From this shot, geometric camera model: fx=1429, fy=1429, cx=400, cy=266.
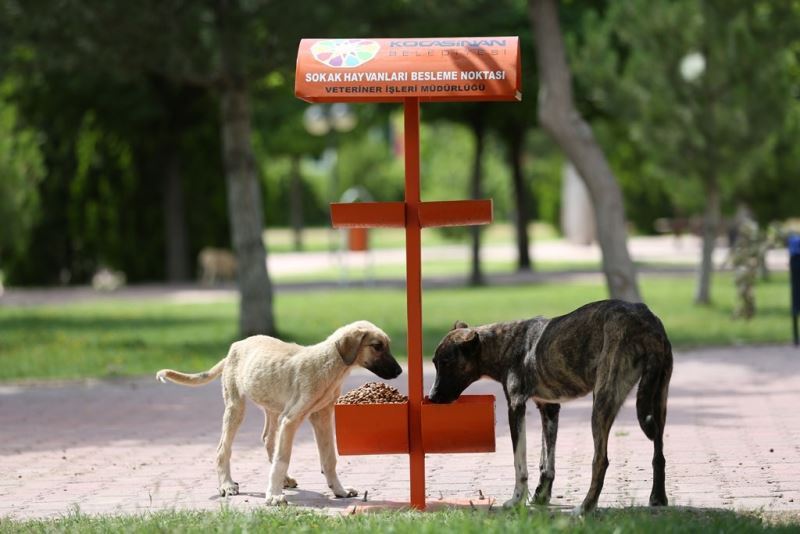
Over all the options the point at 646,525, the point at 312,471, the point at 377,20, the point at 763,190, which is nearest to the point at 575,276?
the point at 763,190

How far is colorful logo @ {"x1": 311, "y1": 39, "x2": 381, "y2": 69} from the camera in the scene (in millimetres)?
7469

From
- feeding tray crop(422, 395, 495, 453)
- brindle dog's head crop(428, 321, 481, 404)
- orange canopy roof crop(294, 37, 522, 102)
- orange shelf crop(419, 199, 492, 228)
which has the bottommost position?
feeding tray crop(422, 395, 495, 453)

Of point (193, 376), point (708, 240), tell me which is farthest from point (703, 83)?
point (193, 376)

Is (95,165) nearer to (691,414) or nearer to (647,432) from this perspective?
(691,414)

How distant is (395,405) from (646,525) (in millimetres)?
1658

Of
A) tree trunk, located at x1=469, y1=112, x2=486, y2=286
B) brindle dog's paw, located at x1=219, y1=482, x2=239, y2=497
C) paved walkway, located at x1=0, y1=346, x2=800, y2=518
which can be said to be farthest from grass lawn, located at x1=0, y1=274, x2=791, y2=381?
brindle dog's paw, located at x1=219, y1=482, x2=239, y2=497

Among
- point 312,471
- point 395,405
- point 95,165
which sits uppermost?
point 95,165

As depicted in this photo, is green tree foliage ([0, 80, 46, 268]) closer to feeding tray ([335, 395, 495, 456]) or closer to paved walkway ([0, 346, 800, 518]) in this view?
paved walkway ([0, 346, 800, 518])

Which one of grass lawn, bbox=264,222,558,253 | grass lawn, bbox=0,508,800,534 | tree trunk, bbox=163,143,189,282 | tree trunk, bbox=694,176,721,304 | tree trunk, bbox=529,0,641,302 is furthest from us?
grass lawn, bbox=264,222,558,253

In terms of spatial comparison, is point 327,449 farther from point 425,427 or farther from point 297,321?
point 297,321

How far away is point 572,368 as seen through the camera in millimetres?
7422

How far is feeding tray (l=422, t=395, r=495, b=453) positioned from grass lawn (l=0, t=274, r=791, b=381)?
758 centimetres

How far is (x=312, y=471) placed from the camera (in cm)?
933

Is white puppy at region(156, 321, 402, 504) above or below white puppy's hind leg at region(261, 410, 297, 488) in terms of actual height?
above
